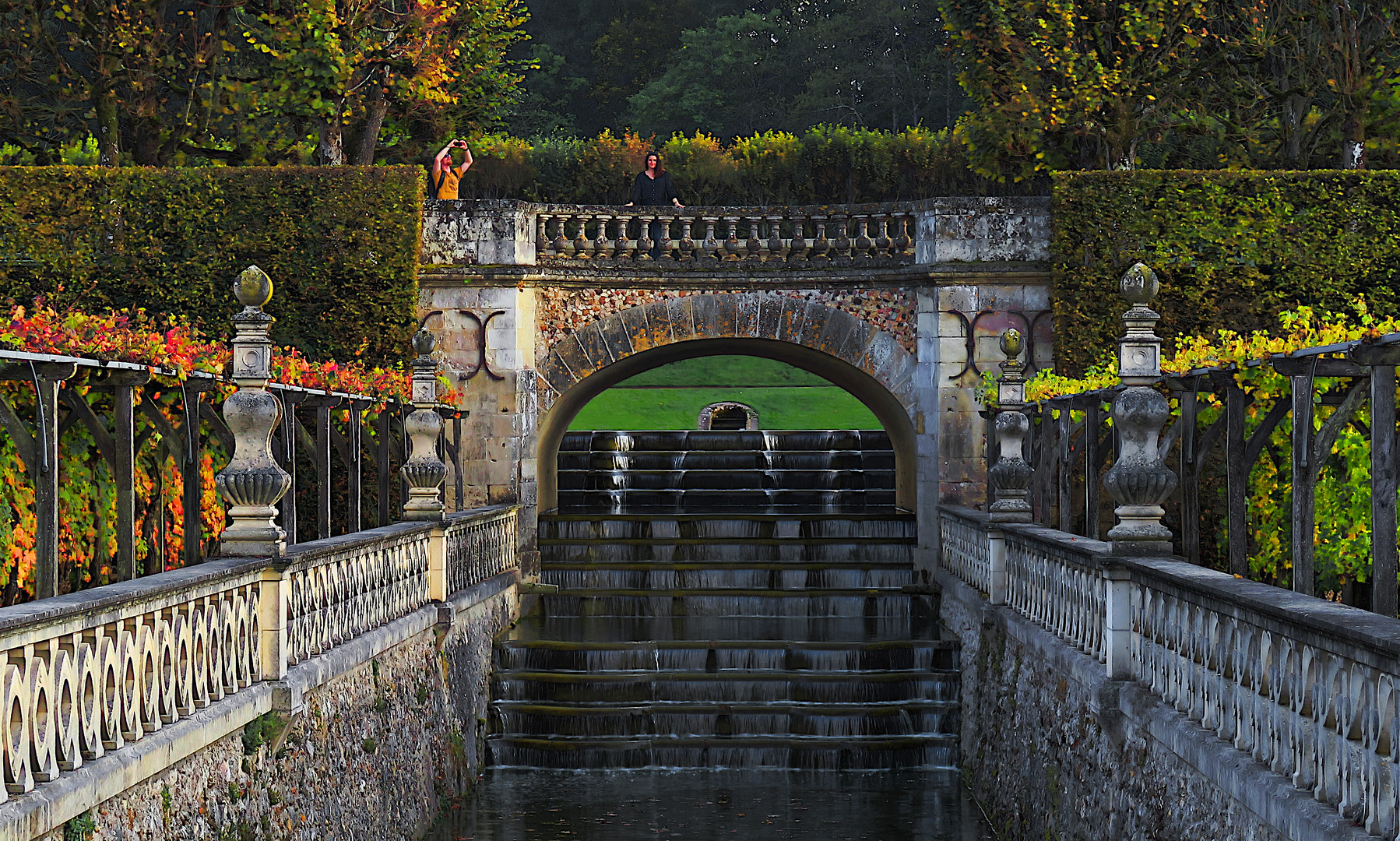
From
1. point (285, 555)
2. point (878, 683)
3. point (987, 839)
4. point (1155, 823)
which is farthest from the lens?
point (878, 683)

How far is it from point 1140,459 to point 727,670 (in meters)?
6.09

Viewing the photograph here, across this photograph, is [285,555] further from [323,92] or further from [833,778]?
[323,92]

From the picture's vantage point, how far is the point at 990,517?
41.2ft

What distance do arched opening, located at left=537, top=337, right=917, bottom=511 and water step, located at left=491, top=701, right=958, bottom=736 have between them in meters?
4.62

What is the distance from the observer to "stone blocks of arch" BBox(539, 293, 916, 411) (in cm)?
1691

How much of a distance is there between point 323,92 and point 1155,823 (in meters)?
14.5

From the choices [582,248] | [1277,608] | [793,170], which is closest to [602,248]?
[582,248]

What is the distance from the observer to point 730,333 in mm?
17047

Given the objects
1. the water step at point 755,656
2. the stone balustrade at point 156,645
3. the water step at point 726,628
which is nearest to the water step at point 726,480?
the water step at point 726,628

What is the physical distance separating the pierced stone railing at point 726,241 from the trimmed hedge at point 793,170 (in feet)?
28.3

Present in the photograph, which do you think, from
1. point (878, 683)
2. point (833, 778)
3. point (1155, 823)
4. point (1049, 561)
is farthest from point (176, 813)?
point (878, 683)

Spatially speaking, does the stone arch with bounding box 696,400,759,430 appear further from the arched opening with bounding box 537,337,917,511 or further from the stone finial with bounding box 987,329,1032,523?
the stone finial with bounding box 987,329,1032,523

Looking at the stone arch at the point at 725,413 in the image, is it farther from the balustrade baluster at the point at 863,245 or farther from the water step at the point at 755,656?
the water step at the point at 755,656

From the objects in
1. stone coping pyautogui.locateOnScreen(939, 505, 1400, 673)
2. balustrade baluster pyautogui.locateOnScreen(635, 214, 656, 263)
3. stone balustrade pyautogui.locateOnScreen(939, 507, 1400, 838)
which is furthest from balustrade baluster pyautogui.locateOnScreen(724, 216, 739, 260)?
stone coping pyautogui.locateOnScreen(939, 505, 1400, 673)
